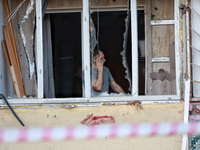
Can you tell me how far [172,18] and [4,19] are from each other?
7.97ft

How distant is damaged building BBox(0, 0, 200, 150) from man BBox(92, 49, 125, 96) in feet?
0.25

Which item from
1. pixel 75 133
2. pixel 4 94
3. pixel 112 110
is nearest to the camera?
pixel 75 133

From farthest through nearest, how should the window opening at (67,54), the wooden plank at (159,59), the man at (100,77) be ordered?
the window opening at (67,54) < the wooden plank at (159,59) < the man at (100,77)

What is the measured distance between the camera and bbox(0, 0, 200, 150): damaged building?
4.86 metres

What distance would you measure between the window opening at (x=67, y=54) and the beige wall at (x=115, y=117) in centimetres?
70

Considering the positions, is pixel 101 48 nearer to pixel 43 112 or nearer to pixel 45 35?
pixel 45 35

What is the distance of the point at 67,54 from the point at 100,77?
1.15m

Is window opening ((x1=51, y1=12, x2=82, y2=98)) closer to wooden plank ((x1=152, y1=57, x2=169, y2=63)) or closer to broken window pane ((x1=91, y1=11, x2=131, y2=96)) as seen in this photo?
broken window pane ((x1=91, y1=11, x2=131, y2=96))

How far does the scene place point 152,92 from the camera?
17.0 ft

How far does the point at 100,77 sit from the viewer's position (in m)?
5.17

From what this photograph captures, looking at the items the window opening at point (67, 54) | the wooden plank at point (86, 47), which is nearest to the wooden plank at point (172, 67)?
the wooden plank at point (86, 47)

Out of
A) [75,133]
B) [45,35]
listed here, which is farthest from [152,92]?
[75,133]

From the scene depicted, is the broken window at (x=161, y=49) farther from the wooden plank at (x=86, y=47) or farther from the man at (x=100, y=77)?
the wooden plank at (x=86, y=47)

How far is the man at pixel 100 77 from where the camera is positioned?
5094mm
